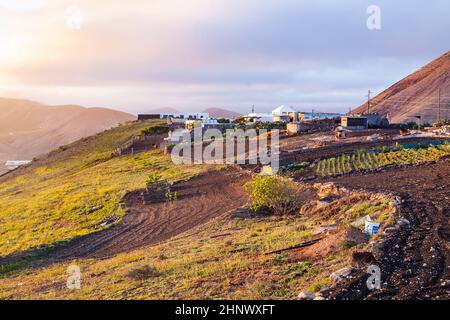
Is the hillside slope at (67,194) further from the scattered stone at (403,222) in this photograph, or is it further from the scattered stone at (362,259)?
the scattered stone at (362,259)

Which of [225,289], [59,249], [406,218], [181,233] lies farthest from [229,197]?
[225,289]

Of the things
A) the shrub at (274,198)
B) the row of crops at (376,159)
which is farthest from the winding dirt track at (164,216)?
the row of crops at (376,159)

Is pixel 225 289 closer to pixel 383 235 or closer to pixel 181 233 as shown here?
pixel 383 235

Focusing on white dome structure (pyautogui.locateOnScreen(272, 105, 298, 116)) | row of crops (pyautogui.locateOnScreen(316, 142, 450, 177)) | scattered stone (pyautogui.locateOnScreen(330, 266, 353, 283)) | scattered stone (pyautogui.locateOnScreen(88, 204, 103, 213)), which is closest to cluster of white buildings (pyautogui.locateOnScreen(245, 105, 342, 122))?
white dome structure (pyautogui.locateOnScreen(272, 105, 298, 116))

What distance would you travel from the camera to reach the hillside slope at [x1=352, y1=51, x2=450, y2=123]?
87062 millimetres

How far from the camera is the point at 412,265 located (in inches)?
371

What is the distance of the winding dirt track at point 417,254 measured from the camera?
819cm

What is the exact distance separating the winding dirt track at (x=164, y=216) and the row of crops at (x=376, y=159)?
493 centimetres

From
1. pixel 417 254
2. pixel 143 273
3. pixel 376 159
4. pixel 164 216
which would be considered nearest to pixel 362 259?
pixel 417 254

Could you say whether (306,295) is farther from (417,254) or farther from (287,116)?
(287,116)

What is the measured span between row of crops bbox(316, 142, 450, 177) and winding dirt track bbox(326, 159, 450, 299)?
24.6ft

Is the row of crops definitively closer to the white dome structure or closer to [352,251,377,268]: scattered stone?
[352,251,377,268]: scattered stone

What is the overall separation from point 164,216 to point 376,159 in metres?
13.8
